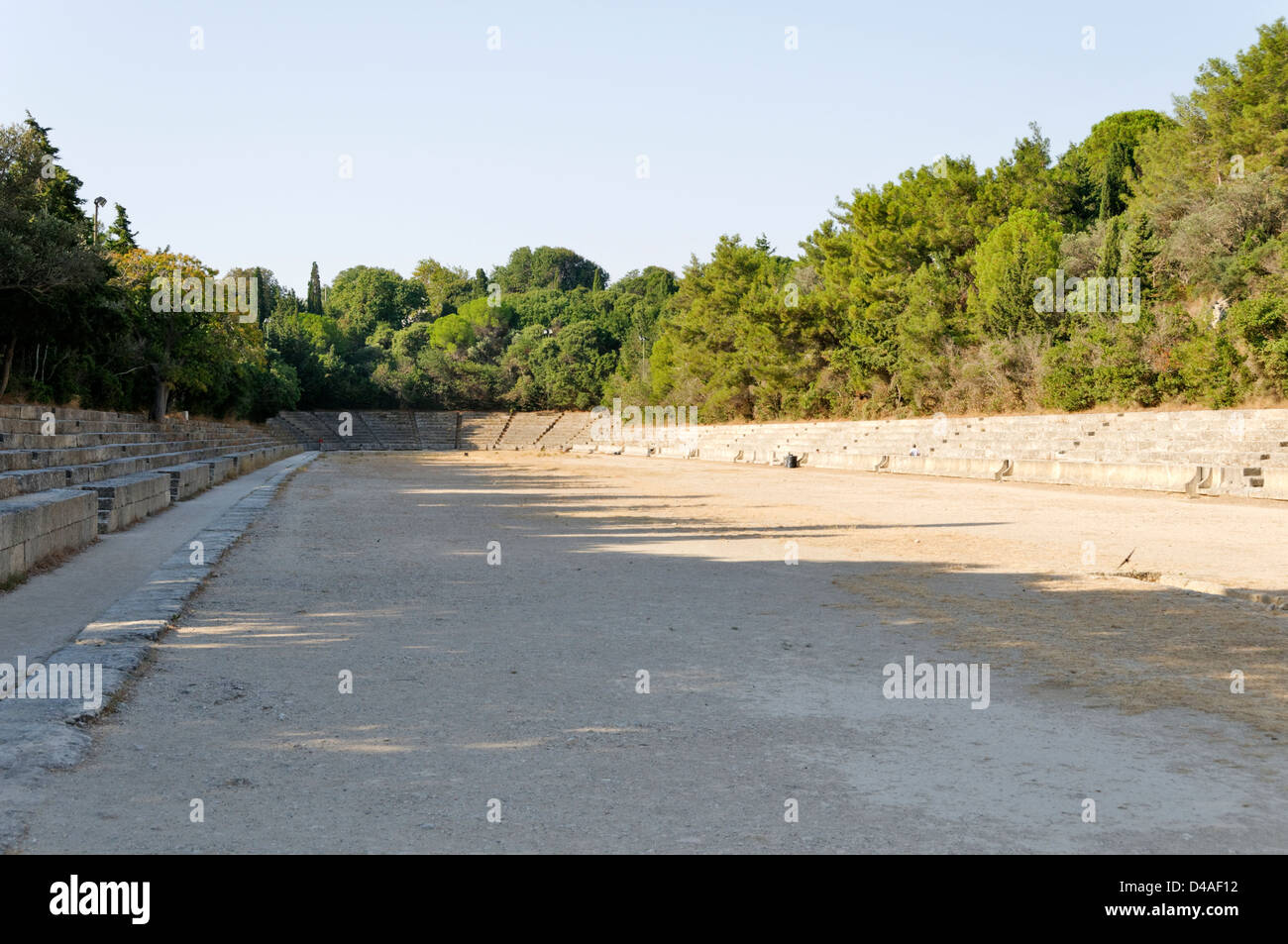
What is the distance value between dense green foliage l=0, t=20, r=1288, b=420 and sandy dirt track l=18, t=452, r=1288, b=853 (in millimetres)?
20646

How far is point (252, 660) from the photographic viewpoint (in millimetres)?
7195

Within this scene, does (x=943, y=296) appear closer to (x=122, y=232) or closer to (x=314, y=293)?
→ (x=122, y=232)

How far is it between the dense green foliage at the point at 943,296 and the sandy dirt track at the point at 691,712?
20646 millimetres

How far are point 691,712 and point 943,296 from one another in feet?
159

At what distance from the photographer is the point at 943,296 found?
51188 millimetres

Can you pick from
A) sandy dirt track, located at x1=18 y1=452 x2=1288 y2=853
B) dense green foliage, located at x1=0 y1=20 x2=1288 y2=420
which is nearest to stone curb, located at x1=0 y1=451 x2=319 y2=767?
sandy dirt track, located at x1=18 y1=452 x2=1288 y2=853

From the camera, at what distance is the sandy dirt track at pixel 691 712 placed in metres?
4.09

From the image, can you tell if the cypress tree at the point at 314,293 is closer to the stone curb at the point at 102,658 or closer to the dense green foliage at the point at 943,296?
the dense green foliage at the point at 943,296

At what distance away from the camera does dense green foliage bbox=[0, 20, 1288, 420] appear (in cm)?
3119

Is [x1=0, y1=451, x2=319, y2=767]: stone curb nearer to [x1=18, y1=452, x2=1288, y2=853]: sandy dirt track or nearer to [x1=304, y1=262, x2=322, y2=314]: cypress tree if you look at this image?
[x1=18, y1=452, x2=1288, y2=853]: sandy dirt track

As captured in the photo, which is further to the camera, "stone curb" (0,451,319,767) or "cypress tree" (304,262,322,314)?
"cypress tree" (304,262,322,314)

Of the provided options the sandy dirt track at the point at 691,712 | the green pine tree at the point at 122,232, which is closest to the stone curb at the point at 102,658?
the sandy dirt track at the point at 691,712
